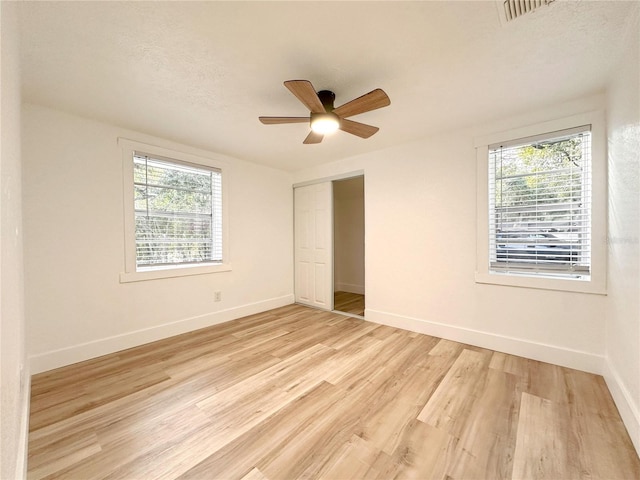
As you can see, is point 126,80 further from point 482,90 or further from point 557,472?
point 557,472

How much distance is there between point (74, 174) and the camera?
8.36ft

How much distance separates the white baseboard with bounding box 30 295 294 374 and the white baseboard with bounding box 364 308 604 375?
219 cm

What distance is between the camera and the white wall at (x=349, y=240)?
227 inches

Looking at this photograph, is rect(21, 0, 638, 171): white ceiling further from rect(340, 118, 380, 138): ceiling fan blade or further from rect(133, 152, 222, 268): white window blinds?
rect(133, 152, 222, 268): white window blinds

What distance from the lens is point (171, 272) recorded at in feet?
10.5

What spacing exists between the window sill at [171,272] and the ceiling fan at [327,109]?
2.19m

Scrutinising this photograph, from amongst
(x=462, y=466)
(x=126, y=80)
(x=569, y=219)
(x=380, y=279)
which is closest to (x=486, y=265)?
(x=569, y=219)

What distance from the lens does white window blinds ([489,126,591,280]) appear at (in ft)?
7.64

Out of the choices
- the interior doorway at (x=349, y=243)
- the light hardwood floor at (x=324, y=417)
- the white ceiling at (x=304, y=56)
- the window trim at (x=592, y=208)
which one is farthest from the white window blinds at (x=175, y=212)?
the window trim at (x=592, y=208)

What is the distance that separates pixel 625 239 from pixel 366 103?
202 centimetres

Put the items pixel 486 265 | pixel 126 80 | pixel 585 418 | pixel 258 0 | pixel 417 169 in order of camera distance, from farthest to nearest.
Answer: pixel 417 169 < pixel 486 265 < pixel 126 80 < pixel 585 418 < pixel 258 0

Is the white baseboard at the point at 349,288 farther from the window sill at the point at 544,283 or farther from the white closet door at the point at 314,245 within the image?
the window sill at the point at 544,283

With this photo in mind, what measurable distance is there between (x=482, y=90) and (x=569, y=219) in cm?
142

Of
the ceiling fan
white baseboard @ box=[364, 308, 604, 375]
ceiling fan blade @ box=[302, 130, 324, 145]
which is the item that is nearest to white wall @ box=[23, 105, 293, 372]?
ceiling fan blade @ box=[302, 130, 324, 145]
